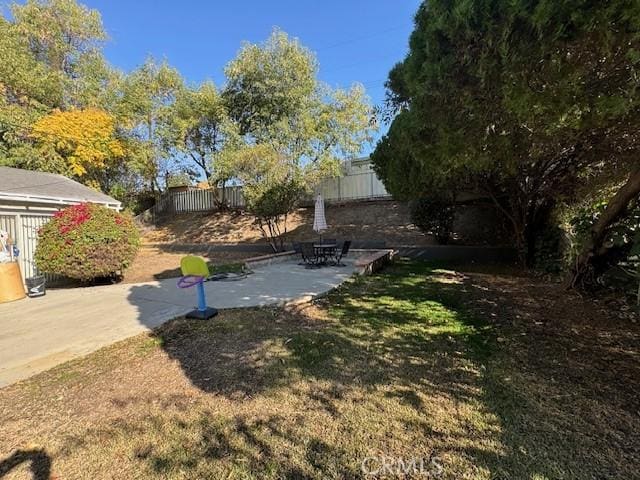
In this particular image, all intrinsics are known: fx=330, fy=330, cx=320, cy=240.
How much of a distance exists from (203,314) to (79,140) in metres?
16.2

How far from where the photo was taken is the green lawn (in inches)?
75.2

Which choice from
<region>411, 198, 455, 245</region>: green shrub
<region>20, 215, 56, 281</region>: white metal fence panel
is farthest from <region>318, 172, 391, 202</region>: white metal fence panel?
<region>20, 215, 56, 281</region>: white metal fence panel

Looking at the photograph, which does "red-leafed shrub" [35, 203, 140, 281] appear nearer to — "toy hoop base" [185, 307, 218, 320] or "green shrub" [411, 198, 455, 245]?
"toy hoop base" [185, 307, 218, 320]

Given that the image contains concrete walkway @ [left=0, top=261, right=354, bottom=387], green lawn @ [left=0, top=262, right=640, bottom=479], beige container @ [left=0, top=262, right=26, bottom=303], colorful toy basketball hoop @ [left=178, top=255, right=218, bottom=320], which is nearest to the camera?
green lawn @ [left=0, top=262, right=640, bottom=479]

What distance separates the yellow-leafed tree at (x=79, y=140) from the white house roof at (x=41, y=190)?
637 centimetres

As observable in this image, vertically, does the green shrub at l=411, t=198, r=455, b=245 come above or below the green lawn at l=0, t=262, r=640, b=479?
above

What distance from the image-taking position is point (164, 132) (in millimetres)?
17703

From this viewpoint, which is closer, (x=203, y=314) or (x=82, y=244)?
(x=203, y=314)

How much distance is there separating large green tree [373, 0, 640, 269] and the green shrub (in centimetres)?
571

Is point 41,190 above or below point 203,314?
above

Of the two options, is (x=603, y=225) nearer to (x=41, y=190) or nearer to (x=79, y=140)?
(x=41, y=190)

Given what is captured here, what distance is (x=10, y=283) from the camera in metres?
6.42

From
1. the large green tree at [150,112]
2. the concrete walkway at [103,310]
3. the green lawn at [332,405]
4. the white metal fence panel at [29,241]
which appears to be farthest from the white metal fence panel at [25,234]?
the large green tree at [150,112]

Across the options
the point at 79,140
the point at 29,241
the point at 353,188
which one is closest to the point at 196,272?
the point at 29,241
